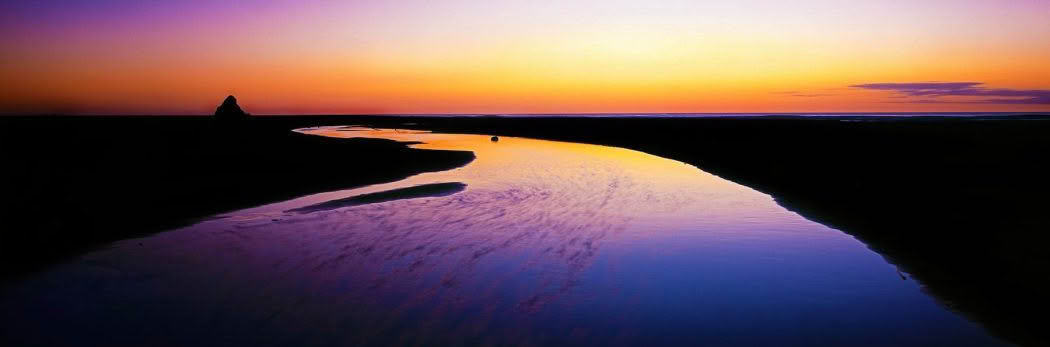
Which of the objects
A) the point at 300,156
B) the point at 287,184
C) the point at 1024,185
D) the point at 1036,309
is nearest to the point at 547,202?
the point at 287,184

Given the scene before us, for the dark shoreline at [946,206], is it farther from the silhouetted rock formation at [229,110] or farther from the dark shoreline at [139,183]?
the silhouetted rock formation at [229,110]

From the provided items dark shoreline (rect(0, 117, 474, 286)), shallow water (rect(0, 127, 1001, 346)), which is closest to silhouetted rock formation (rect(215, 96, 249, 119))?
dark shoreline (rect(0, 117, 474, 286))

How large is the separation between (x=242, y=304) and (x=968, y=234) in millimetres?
13370

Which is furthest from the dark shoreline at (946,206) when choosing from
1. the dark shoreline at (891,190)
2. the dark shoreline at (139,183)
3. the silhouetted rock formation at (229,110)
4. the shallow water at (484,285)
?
the silhouetted rock formation at (229,110)

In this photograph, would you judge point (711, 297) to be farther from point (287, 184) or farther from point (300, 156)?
point (300, 156)

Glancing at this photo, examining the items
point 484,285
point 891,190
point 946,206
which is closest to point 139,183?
point 484,285

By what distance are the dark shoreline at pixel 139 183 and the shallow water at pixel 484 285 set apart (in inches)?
45.8

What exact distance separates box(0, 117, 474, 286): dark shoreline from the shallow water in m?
1.16

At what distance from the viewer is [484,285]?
9297 millimetres

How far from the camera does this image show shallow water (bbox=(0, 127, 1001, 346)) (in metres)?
7.09

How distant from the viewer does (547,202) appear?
60.0 feet

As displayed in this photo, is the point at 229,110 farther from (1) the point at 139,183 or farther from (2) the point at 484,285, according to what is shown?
(2) the point at 484,285

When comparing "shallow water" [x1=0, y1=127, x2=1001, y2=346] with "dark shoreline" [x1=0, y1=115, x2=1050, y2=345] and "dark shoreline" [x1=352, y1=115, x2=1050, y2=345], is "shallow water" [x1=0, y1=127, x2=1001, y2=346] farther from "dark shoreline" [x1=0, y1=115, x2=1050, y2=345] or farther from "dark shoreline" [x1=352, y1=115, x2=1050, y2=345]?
"dark shoreline" [x1=0, y1=115, x2=1050, y2=345]

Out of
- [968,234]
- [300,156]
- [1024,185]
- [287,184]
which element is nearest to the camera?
[968,234]
